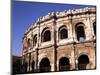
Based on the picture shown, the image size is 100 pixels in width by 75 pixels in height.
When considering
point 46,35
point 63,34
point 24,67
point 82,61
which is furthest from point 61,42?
point 24,67

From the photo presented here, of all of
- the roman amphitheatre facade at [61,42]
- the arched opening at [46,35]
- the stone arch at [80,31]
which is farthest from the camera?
the stone arch at [80,31]

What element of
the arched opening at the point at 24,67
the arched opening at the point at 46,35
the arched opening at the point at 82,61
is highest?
the arched opening at the point at 46,35

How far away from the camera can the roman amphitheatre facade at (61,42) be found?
4.40 meters

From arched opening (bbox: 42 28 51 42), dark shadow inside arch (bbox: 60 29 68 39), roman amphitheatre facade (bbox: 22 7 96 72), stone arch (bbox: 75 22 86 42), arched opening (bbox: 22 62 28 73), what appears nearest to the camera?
arched opening (bbox: 22 62 28 73)

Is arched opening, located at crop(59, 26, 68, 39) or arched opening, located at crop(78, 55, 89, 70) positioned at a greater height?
arched opening, located at crop(59, 26, 68, 39)

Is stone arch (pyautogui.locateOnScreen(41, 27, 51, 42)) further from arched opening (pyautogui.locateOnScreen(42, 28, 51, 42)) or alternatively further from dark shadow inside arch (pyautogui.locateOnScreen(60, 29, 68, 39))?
dark shadow inside arch (pyautogui.locateOnScreen(60, 29, 68, 39))

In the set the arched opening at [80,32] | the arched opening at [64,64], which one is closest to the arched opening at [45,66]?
the arched opening at [64,64]

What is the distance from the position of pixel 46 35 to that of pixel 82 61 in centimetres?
75

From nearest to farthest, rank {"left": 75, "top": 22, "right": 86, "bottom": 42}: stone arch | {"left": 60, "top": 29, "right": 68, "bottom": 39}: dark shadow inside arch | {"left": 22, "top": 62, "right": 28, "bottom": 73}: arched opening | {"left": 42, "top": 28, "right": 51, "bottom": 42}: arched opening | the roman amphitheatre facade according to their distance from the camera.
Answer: {"left": 22, "top": 62, "right": 28, "bottom": 73}: arched opening, the roman amphitheatre facade, {"left": 42, "top": 28, "right": 51, "bottom": 42}: arched opening, {"left": 60, "top": 29, "right": 68, "bottom": 39}: dark shadow inside arch, {"left": 75, "top": 22, "right": 86, "bottom": 42}: stone arch

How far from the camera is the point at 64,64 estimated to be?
4.57 metres

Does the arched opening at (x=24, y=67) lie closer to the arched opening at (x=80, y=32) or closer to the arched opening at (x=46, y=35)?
the arched opening at (x=46, y=35)

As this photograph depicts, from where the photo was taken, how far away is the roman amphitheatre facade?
4.40m

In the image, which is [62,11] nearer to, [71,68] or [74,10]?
[74,10]

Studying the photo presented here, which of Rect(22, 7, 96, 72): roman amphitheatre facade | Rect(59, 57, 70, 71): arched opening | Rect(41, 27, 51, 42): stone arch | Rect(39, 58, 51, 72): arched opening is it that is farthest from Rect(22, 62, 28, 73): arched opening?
Rect(59, 57, 70, 71): arched opening
